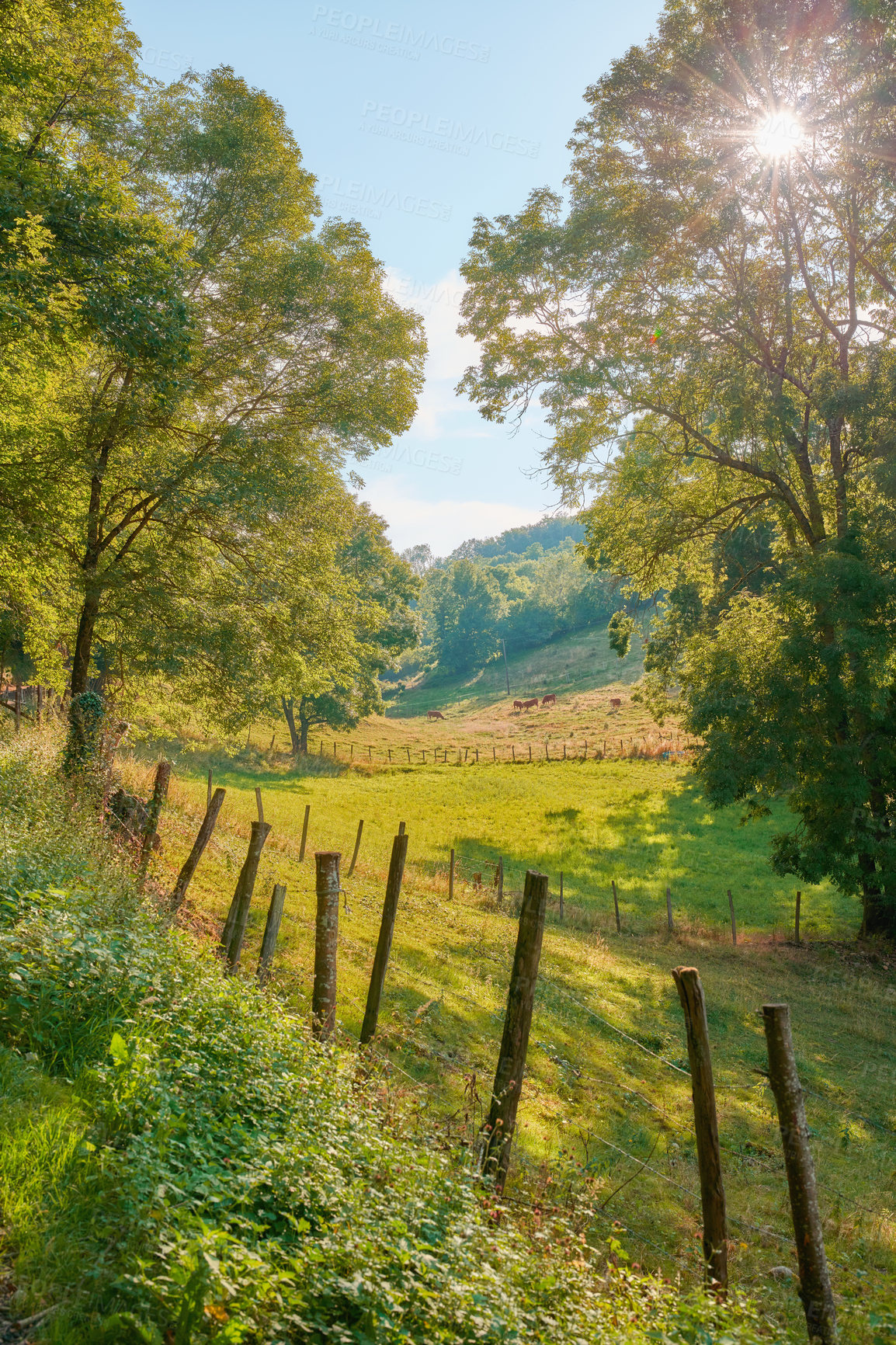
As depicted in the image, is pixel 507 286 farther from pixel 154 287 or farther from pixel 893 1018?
pixel 893 1018

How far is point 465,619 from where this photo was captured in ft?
397

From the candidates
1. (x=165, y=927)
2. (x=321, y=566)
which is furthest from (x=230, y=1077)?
(x=321, y=566)

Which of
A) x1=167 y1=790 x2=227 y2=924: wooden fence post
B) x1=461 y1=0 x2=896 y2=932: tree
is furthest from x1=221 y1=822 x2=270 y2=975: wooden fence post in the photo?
x1=461 y1=0 x2=896 y2=932: tree

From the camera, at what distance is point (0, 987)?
4969mm

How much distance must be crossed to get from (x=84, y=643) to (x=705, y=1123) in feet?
46.2

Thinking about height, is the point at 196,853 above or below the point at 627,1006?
above

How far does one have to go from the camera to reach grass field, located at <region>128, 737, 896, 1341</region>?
6.83 metres

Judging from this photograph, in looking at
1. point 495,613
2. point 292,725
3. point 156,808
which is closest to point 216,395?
point 156,808

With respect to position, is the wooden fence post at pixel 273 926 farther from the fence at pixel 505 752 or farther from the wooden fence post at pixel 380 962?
the fence at pixel 505 752

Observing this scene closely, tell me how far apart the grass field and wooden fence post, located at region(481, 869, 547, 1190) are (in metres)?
0.31

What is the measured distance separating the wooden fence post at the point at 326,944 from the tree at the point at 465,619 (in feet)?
357

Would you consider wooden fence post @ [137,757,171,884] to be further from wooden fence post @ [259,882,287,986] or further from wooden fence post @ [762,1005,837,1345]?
wooden fence post @ [762,1005,837,1345]

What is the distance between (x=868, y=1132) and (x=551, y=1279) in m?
9.03

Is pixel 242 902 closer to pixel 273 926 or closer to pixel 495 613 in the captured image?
pixel 273 926
